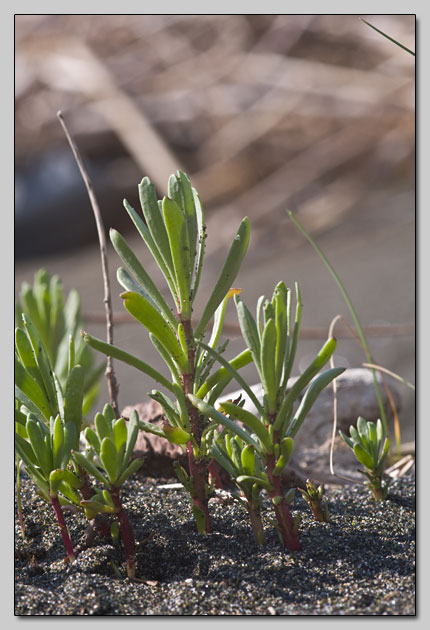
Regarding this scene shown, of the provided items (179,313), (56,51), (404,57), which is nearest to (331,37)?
(404,57)

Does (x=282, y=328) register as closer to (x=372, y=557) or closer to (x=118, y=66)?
(x=372, y=557)

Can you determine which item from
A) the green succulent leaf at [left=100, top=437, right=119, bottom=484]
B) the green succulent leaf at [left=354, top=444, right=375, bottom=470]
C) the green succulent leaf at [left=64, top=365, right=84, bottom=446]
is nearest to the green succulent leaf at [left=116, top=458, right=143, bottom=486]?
the green succulent leaf at [left=100, top=437, right=119, bottom=484]

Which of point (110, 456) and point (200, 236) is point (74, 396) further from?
point (200, 236)

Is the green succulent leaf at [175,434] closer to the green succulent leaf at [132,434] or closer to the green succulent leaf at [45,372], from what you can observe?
the green succulent leaf at [132,434]

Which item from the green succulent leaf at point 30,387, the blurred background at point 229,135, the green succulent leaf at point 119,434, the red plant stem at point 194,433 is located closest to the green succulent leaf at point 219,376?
the red plant stem at point 194,433

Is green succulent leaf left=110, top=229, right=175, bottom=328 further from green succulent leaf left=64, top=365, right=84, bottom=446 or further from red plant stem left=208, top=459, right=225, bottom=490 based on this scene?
red plant stem left=208, top=459, right=225, bottom=490
